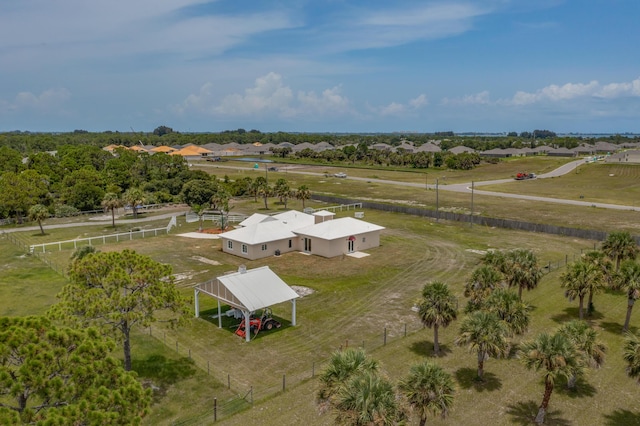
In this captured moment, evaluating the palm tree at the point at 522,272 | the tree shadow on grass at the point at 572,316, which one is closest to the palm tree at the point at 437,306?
the palm tree at the point at 522,272

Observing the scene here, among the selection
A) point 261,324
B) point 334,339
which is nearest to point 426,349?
point 334,339

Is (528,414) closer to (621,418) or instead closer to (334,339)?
(621,418)

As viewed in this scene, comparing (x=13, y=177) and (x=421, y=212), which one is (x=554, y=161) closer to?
(x=421, y=212)

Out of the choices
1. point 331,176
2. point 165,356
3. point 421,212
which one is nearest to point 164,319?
point 165,356

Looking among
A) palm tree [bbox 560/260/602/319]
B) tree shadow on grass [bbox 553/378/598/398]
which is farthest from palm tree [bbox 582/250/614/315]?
tree shadow on grass [bbox 553/378/598/398]

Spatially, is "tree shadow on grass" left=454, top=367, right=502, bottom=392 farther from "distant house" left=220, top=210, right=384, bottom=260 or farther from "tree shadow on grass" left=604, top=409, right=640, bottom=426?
"distant house" left=220, top=210, right=384, bottom=260

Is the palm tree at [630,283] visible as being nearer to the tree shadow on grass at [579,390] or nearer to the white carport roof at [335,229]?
the tree shadow on grass at [579,390]
